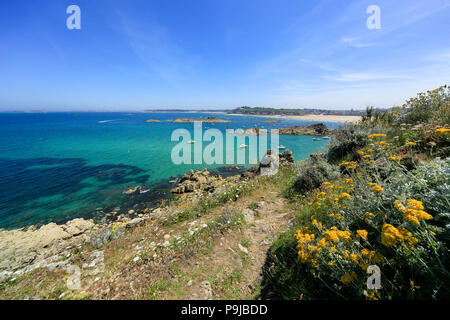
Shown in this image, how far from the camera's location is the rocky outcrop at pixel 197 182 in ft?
42.8

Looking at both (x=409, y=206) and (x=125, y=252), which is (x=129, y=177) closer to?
(x=125, y=252)

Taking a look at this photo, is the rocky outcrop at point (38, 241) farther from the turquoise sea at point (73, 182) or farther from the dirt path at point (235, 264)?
the dirt path at point (235, 264)

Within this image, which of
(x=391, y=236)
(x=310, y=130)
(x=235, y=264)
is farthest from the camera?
(x=310, y=130)

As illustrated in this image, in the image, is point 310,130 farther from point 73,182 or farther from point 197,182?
point 73,182

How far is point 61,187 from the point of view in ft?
46.4

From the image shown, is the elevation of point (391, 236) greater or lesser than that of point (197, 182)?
greater

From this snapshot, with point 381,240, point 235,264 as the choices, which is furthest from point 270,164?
point 381,240

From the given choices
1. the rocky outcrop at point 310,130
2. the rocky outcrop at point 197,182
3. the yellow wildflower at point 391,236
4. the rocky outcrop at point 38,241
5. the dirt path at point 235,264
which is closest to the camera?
the yellow wildflower at point 391,236

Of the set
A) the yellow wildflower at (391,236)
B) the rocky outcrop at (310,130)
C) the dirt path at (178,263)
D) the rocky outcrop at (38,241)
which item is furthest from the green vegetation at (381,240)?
the rocky outcrop at (310,130)

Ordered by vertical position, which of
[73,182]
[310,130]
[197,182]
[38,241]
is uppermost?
[310,130]

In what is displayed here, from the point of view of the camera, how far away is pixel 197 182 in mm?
14164

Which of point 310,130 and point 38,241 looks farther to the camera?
point 310,130

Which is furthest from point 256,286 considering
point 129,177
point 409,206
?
point 129,177
